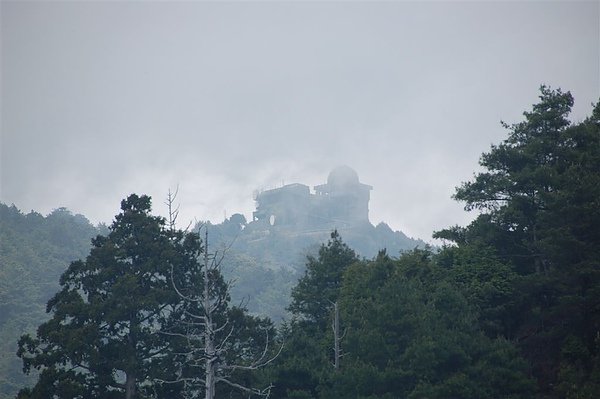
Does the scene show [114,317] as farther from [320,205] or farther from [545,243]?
[320,205]

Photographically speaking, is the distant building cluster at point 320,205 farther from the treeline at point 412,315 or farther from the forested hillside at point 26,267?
the treeline at point 412,315

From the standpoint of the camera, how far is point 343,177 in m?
138

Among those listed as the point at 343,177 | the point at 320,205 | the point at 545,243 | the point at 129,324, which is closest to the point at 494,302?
the point at 545,243

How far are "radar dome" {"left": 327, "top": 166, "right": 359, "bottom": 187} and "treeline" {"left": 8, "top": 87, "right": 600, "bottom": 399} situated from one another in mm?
107384

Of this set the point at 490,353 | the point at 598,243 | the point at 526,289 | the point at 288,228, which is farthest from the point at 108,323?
the point at 288,228

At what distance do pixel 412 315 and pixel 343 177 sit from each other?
11535 centimetres

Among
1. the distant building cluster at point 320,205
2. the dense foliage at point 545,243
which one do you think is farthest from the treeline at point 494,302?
the distant building cluster at point 320,205

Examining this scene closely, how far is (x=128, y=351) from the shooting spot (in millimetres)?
23250

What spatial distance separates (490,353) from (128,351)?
1252 centimetres

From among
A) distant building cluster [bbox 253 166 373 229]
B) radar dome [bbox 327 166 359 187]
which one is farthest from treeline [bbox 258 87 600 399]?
distant building cluster [bbox 253 166 373 229]

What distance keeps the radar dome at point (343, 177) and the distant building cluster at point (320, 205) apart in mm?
248

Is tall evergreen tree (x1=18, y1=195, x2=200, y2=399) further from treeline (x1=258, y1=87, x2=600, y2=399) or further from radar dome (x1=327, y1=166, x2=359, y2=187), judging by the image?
radar dome (x1=327, y1=166, x2=359, y2=187)

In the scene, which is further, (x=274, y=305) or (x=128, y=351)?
(x=274, y=305)

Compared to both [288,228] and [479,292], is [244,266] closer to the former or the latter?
[288,228]
